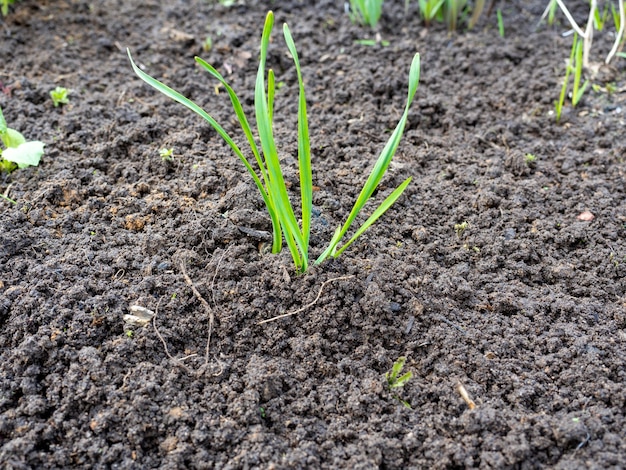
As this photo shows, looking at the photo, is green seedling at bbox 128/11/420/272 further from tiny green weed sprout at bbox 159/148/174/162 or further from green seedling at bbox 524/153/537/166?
green seedling at bbox 524/153/537/166

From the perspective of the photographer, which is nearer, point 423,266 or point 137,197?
point 423,266

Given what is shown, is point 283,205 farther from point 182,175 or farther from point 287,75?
point 287,75

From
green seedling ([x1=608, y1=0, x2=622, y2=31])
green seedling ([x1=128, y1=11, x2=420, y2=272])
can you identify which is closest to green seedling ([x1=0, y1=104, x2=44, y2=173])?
green seedling ([x1=128, y1=11, x2=420, y2=272])

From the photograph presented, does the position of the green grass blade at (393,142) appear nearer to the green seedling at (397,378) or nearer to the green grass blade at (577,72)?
the green seedling at (397,378)

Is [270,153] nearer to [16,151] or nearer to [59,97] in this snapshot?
[16,151]

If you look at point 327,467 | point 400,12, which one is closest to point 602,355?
point 327,467

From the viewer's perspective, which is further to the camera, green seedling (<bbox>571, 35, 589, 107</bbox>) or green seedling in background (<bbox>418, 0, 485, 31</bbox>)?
green seedling in background (<bbox>418, 0, 485, 31</bbox>)

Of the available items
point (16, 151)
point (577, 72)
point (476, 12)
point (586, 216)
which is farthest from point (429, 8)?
point (16, 151)


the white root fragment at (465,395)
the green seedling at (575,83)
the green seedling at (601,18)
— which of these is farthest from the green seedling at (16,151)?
the green seedling at (601,18)
